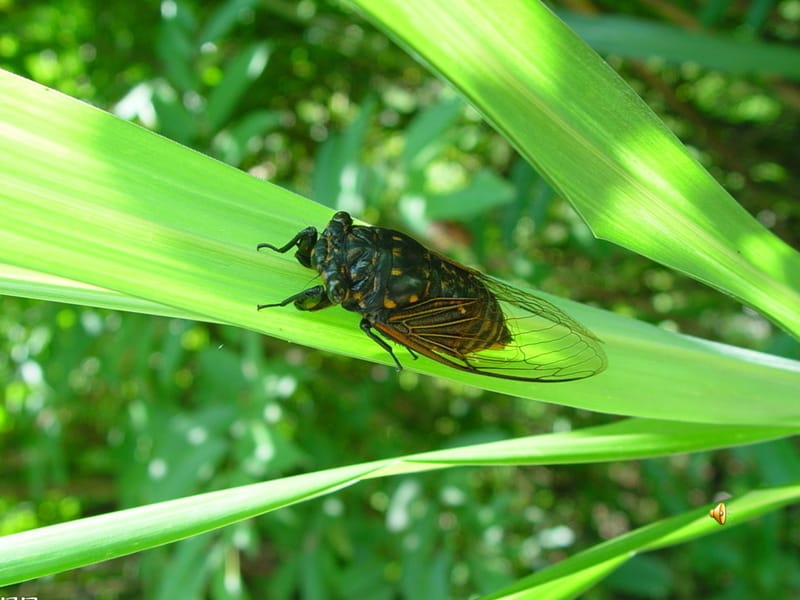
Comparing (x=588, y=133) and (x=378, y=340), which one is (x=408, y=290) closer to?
(x=378, y=340)

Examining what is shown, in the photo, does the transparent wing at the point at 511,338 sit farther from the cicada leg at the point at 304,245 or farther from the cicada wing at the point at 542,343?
the cicada leg at the point at 304,245

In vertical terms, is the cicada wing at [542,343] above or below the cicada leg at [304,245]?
below

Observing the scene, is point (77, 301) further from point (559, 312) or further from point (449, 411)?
point (449, 411)

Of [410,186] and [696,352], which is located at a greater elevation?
[410,186]

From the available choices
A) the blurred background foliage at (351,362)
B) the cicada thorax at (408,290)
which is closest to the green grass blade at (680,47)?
the blurred background foliage at (351,362)

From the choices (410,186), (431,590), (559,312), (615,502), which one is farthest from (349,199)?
(615,502)

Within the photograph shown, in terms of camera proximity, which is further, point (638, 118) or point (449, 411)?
point (449, 411)
